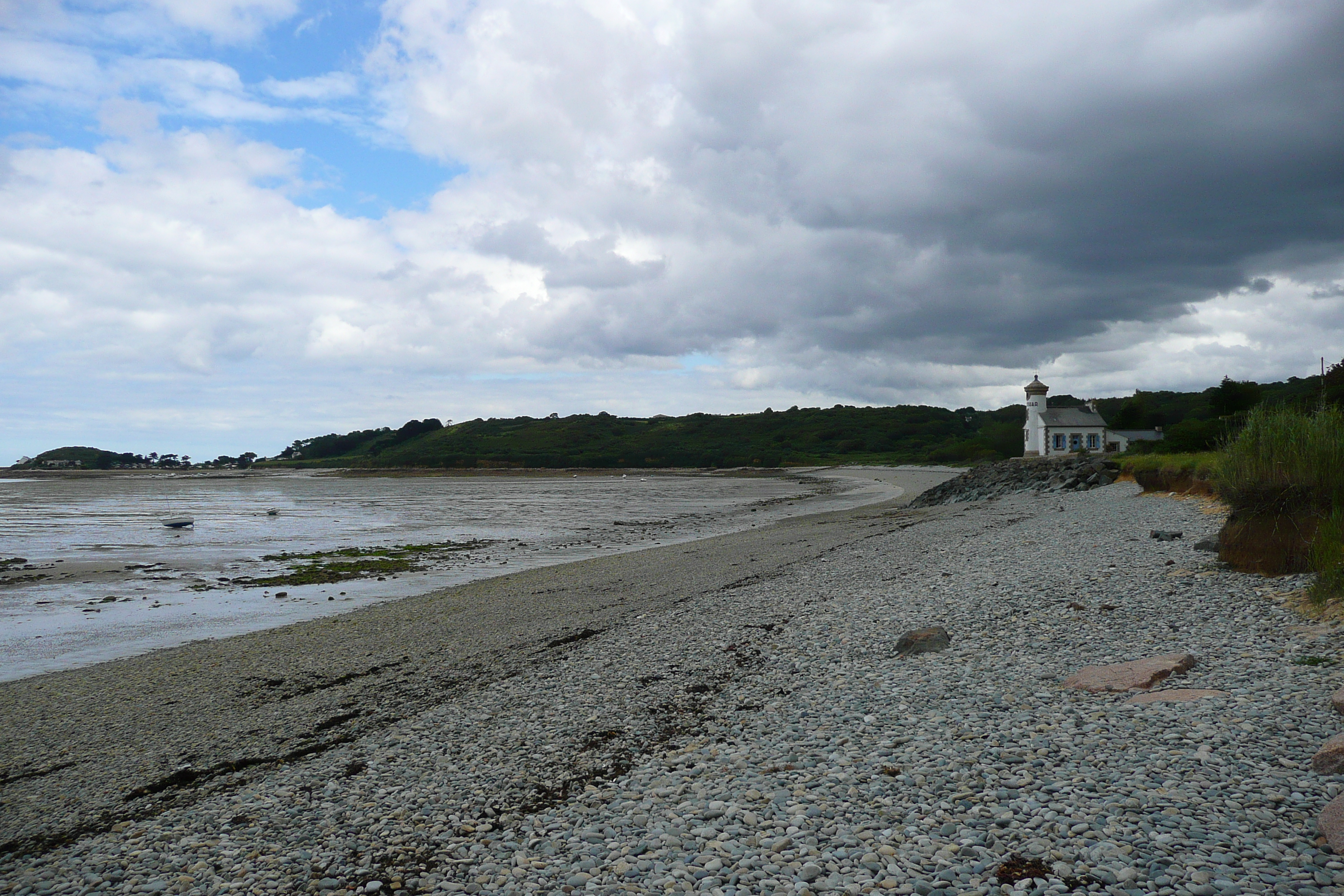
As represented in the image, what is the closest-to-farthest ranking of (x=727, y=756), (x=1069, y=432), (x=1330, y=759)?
(x=1330, y=759), (x=727, y=756), (x=1069, y=432)

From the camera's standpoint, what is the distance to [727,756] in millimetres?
6859

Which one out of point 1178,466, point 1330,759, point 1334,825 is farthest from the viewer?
point 1178,466

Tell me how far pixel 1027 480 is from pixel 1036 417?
26.4m

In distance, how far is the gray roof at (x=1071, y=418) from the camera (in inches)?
2512

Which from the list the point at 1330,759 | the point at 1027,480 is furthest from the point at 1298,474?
the point at 1027,480

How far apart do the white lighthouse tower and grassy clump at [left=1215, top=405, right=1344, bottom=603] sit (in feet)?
181

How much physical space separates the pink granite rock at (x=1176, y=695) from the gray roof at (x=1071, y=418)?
63124mm

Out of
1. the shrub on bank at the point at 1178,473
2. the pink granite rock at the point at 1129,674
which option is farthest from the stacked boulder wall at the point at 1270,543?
the shrub on bank at the point at 1178,473

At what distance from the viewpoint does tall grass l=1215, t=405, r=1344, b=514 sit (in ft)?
36.0

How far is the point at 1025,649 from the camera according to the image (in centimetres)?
920

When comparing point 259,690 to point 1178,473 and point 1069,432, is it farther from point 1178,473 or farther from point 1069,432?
point 1069,432

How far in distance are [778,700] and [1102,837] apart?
156 inches

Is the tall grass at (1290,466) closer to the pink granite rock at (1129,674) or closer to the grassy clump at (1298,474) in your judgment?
the grassy clump at (1298,474)

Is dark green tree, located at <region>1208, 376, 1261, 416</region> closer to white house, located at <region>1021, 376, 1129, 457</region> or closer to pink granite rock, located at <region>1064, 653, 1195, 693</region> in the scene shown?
white house, located at <region>1021, 376, 1129, 457</region>
